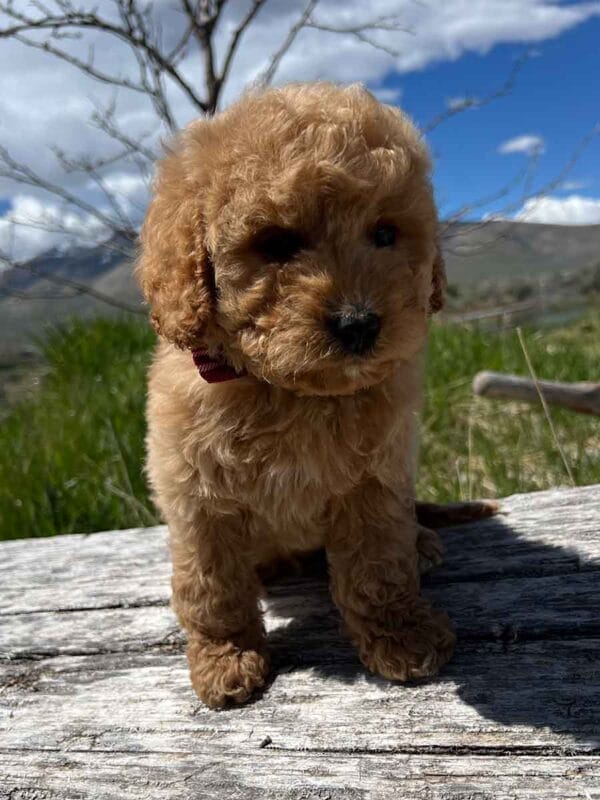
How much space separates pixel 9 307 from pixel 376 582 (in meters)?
4.42

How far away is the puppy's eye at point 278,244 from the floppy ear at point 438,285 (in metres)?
0.47

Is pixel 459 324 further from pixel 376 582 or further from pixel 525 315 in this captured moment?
pixel 376 582

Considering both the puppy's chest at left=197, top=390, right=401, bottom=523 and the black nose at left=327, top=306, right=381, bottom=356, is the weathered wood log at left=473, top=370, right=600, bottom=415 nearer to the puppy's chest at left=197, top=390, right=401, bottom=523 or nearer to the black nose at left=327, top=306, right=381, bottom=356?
the puppy's chest at left=197, top=390, right=401, bottom=523

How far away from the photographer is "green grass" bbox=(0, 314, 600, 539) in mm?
3979

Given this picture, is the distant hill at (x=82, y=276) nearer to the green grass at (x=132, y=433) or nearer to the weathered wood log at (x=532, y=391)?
the green grass at (x=132, y=433)

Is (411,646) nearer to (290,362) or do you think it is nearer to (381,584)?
(381,584)

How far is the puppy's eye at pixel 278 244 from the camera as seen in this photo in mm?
1773

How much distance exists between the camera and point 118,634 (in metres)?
2.56

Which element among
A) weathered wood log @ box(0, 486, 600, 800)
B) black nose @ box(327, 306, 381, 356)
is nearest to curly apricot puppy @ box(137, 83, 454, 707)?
black nose @ box(327, 306, 381, 356)

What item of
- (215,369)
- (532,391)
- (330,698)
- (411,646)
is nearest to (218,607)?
(330,698)

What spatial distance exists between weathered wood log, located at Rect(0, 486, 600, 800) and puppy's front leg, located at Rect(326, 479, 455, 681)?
83mm

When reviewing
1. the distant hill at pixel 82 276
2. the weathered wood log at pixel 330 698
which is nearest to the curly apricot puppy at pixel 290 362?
the weathered wood log at pixel 330 698

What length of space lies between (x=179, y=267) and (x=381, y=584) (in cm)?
102

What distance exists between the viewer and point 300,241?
5.83 feet
